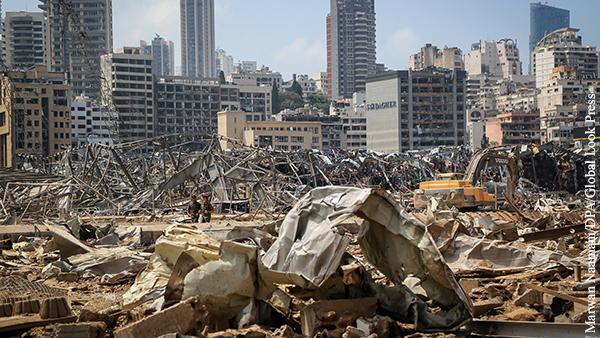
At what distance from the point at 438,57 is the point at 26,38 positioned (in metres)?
120

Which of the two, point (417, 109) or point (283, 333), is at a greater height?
point (417, 109)

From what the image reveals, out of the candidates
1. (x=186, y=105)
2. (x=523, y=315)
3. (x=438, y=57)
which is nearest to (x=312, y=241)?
(x=523, y=315)

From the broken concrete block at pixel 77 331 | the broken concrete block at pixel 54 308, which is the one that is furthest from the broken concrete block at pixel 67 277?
the broken concrete block at pixel 77 331

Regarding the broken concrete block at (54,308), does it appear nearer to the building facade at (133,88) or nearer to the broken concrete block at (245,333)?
the broken concrete block at (245,333)

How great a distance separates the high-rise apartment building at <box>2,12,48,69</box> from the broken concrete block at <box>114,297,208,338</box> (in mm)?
174141

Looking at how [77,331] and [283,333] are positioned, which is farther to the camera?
[77,331]

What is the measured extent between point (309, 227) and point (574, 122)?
103482 mm

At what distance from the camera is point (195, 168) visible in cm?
2239

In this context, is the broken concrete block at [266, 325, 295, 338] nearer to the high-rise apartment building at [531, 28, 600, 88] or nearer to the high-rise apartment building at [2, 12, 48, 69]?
the high-rise apartment building at [531, 28, 600, 88]

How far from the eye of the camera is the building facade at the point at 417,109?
378 feet

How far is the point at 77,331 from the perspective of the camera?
18.8 feet

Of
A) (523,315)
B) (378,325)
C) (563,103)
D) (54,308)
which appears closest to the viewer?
(378,325)

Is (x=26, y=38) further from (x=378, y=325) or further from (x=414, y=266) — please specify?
(x=378, y=325)

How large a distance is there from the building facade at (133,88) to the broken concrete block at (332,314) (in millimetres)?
120556
